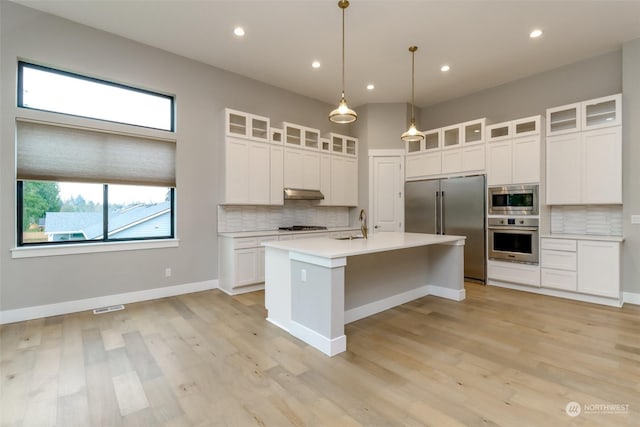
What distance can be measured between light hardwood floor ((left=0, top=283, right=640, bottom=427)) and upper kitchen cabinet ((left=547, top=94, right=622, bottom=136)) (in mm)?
2489

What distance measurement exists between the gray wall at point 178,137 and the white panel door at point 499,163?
3658mm

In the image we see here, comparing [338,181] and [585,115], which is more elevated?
[585,115]

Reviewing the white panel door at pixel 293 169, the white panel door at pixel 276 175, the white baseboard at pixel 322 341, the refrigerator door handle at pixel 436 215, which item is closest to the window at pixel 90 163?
the white panel door at pixel 276 175

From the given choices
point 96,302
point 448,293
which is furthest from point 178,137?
point 448,293

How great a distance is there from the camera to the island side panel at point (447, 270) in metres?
4.03

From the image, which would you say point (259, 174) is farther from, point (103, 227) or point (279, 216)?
point (103, 227)

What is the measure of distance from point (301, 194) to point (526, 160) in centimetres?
359

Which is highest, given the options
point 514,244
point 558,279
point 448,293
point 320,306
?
point 514,244

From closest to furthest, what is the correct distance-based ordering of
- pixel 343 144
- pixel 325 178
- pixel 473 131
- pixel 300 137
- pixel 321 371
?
pixel 321 371, pixel 473 131, pixel 300 137, pixel 325 178, pixel 343 144

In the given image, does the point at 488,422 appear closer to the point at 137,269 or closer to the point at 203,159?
the point at 137,269

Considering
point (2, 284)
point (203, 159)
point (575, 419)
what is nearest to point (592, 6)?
point (575, 419)

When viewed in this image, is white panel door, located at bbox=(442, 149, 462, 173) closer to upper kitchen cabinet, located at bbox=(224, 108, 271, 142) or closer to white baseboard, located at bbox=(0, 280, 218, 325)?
upper kitchen cabinet, located at bbox=(224, 108, 271, 142)

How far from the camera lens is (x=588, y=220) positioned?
4.37m

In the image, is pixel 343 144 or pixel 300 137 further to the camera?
pixel 343 144
